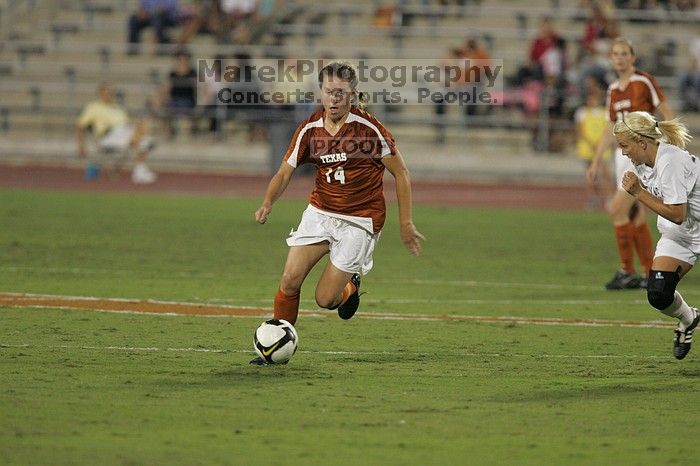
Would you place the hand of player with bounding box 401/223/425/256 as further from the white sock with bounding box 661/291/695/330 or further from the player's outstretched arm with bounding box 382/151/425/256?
the white sock with bounding box 661/291/695/330

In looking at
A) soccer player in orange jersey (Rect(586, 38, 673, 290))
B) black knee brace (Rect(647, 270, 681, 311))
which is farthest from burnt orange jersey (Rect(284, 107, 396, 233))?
soccer player in orange jersey (Rect(586, 38, 673, 290))

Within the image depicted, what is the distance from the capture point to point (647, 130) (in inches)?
345

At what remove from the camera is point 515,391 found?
804cm

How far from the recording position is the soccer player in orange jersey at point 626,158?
43.6 ft

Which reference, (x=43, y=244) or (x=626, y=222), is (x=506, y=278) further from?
(x=43, y=244)

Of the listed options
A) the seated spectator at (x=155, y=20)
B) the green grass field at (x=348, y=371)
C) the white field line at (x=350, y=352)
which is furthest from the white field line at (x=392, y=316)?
the seated spectator at (x=155, y=20)

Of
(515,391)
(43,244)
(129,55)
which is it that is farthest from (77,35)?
(515,391)

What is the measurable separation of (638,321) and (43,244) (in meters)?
8.09

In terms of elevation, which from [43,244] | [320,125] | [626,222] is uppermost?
[320,125]

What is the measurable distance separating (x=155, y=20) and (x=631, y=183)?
25.5 metres

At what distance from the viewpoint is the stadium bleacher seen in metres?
28.6

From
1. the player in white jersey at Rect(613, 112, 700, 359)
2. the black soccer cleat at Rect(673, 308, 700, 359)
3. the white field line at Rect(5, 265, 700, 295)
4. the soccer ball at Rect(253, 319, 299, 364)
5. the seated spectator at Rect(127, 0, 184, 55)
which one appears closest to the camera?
the soccer ball at Rect(253, 319, 299, 364)

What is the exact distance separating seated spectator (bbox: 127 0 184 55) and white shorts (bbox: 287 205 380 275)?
79.2ft

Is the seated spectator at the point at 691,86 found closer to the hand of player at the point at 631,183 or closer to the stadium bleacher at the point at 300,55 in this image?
the stadium bleacher at the point at 300,55
